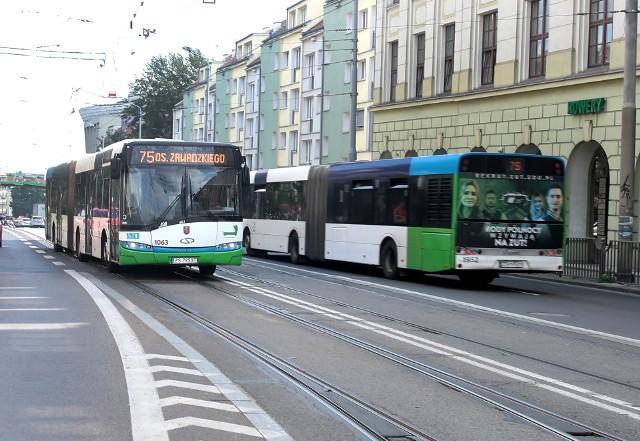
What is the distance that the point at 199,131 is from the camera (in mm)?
97812

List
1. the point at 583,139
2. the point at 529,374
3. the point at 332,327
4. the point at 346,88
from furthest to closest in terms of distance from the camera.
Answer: the point at 346,88 → the point at 583,139 → the point at 332,327 → the point at 529,374

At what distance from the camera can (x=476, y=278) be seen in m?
24.9

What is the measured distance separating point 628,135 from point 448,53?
51.3 ft

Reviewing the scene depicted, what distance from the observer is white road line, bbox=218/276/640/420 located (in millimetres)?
8617

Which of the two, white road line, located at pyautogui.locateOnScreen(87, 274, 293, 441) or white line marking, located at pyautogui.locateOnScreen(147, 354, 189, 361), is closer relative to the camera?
white road line, located at pyautogui.locateOnScreen(87, 274, 293, 441)

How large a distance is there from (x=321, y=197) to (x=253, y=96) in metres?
51.2

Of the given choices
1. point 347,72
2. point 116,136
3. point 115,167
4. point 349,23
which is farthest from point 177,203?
point 116,136

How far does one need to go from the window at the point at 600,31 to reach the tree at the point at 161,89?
272 feet

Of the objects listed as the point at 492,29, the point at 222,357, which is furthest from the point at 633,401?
the point at 492,29

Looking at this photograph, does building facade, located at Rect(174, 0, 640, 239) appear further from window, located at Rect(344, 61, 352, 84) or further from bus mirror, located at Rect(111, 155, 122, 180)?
window, located at Rect(344, 61, 352, 84)

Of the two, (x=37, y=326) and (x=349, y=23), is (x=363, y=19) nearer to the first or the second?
(x=349, y=23)

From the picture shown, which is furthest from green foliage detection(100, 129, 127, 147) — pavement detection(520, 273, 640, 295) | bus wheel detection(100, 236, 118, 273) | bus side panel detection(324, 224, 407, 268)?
bus wheel detection(100, 236, 118, 273)

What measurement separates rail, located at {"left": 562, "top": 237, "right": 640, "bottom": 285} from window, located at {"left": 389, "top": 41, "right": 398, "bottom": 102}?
16561mm

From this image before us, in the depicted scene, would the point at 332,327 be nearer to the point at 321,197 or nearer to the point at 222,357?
the point at 222,357
